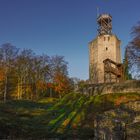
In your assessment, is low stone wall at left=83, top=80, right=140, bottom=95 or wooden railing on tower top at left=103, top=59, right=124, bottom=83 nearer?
low stone wall at left=83, top=80, right=140, bottom=95

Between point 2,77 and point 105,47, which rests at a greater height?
point 105,47

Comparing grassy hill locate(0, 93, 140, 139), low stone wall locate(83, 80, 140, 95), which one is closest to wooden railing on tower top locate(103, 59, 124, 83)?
low stone wall locate(83, 80, 140, 95)

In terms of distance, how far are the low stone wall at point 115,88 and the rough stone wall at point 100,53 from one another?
16.4 metres

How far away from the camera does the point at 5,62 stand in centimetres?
5816

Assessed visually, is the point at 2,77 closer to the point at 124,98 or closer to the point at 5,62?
the point at 5,62

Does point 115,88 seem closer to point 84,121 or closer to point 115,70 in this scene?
point 84,121

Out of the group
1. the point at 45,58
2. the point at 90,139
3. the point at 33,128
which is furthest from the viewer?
the point at 45,58

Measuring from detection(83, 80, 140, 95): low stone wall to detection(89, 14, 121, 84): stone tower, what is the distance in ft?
53.6

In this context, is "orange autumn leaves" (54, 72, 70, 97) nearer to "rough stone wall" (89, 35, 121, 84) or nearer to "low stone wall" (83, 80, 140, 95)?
"rough stone wall" (89, 35, 121, 84)

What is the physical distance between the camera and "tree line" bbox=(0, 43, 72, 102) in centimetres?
5850

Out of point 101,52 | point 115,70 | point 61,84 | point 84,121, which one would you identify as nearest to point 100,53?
point 101,52

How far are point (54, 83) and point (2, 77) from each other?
12.6 metres

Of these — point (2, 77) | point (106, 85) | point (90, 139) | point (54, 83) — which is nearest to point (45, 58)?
point (54, 83)

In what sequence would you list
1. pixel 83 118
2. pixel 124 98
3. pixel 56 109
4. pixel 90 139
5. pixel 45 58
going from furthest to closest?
pixel 45 58
pixel 56 109
pixel 124 98
pixel 83 118
pixel 90 139
